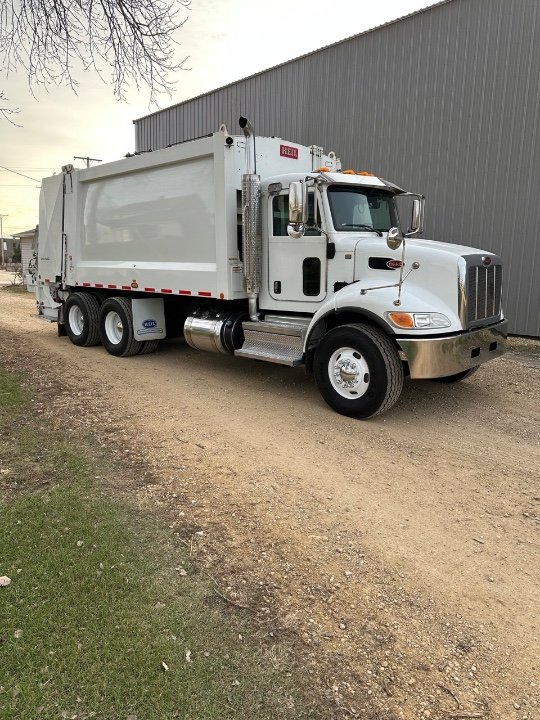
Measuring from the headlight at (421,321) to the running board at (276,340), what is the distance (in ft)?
4.46

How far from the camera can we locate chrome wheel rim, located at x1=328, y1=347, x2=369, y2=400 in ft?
19.0

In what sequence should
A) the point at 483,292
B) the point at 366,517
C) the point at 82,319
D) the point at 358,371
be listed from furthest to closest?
the point at 82,319
the point at 483,292
the point at 358,371
the point at 366,517

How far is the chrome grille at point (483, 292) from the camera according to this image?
18.5 ft

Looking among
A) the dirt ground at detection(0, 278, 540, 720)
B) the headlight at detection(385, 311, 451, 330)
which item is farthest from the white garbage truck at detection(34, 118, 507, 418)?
the dirt ground at detection(0, 278, 540, 720)

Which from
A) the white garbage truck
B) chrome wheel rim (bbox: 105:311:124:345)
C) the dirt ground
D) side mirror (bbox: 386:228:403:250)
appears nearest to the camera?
the dirt ground

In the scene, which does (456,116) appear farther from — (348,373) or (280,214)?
(348,373)

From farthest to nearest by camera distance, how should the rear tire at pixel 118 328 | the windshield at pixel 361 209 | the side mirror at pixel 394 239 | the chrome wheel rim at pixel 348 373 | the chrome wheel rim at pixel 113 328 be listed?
the chrome wheel rim at pixel 113 328
the rear tire at pixel 118 328
the windshield at pixel 361 209
the chrome wheel rim at pixel 348 373
the side mirror at pixel 394 239

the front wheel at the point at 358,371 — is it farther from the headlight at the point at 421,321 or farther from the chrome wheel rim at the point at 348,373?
the headlight at the point at 421,321

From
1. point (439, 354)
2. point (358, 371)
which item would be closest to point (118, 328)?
point (358, 371)

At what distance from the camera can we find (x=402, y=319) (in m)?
5.46

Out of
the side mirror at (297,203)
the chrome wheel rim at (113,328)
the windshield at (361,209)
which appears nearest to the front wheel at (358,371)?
the side mirror at (297,203)

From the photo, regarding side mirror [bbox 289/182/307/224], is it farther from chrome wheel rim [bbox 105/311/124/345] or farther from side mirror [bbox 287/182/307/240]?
chrome wheel rim [bbox 105/311/124/345]

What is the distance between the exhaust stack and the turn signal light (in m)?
2.19

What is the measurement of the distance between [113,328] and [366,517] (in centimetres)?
687
